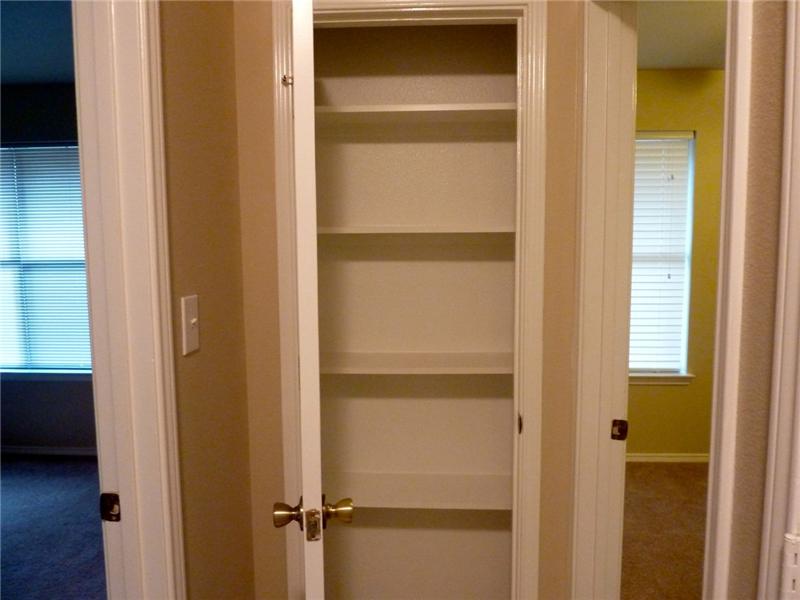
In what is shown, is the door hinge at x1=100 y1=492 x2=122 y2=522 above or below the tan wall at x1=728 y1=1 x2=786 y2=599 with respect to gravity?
below

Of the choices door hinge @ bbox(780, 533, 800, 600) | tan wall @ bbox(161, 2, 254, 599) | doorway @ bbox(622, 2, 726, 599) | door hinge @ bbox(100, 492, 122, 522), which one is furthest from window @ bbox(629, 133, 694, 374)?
door hinge @ bbox(100, 492, 122, 522)

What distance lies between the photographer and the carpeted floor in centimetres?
235

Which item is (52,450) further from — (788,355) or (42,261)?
(788,355)

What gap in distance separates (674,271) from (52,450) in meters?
4.88

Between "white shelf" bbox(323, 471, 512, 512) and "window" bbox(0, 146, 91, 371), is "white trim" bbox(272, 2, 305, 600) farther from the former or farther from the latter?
"window" bbox(0, 146, 91, 371)

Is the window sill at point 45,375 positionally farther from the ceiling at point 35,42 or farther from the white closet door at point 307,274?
the white closet door at point 307,274

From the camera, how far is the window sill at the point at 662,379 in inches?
143

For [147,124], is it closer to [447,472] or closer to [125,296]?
[125,296]

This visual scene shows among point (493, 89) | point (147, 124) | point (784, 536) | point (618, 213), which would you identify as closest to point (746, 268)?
point (784, 536)

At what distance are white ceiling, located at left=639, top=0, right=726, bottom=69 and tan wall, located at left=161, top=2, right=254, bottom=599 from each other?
90.1 inches

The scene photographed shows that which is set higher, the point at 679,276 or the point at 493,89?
the point at 493,89

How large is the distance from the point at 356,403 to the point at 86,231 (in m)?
1.18

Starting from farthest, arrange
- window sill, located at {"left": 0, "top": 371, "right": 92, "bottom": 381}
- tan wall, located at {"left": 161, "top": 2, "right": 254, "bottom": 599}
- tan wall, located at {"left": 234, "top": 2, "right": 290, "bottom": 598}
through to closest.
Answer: window sill, located at {"left": 0, "top": 371, "right": 92, "bottom": 381}, tan wall, located at {"left": 234, "top": 2, "right": 290, "bottom": 598}, tan wall, located at {"left": 161, "top": 2, "right": 254, "bottom": 599}

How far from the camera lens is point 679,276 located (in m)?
3.60
